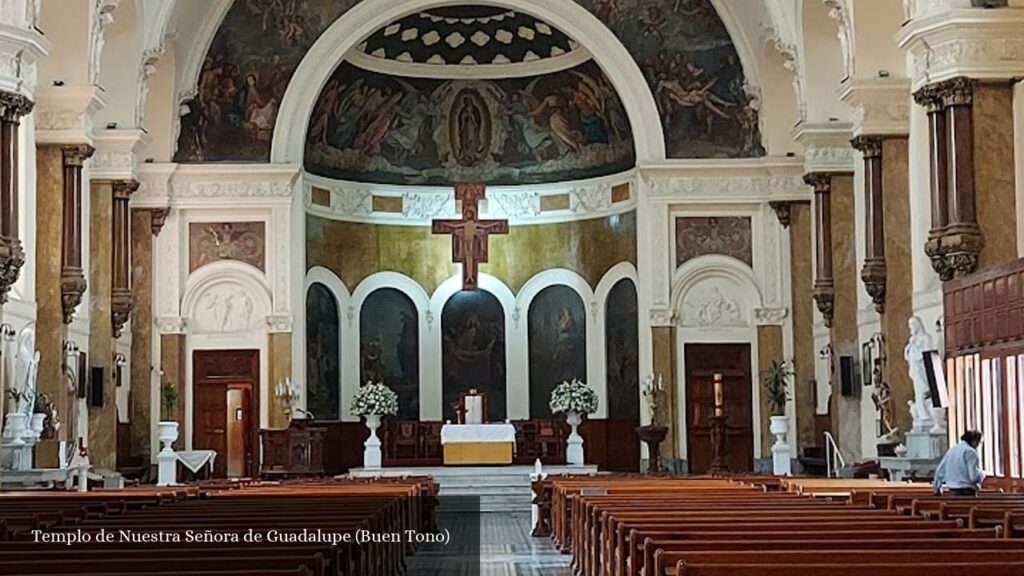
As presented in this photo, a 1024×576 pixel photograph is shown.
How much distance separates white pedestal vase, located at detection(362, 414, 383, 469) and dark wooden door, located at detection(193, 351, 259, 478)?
8.14 feet

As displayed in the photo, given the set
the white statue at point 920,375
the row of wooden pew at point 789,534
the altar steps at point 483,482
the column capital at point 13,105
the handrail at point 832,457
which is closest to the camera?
the row of wooden pew at point 789,534

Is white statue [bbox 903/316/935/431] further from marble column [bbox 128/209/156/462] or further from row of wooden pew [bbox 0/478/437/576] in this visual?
→ marble column [bbox 128/209/156/462]

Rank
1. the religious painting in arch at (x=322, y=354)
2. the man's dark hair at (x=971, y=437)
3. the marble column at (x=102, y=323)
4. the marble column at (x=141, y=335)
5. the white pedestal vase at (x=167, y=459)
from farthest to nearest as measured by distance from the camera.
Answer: the religious painting in arch at (x=322, y=354)
the marble column at (x=141, y=335)
the white pedestal vase at (x=167, y=459)
the marble column at (x=102, y=323)
the man's dark hair at (x=971, y=437)

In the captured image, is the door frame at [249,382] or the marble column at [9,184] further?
the door frame at [249,382]

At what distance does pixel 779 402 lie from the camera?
98.5ft

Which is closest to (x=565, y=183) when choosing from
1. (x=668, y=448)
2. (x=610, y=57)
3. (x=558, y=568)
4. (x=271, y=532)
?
(x=610, y=57)

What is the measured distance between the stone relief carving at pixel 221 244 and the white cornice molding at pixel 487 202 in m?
1.87

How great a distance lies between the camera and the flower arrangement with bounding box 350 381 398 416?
3083cm

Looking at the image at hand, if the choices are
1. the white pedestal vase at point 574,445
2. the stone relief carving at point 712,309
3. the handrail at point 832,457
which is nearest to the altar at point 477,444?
the white pedestal vase at point 574,445

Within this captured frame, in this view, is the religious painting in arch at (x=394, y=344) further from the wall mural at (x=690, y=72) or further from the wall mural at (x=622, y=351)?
the wall mural at (x=690, y=72)

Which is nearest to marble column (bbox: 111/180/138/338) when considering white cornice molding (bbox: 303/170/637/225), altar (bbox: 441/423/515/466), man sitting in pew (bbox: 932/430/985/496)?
white cornice molding (bbox: 303/170/637/225)

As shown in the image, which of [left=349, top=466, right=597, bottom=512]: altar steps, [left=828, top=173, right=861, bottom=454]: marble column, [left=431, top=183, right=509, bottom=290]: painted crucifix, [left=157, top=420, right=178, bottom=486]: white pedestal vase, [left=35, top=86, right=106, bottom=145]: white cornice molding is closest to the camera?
[left=35, top=86, right=106, bottom=145]: white cornice molding

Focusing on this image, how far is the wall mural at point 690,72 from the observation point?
31219 mm

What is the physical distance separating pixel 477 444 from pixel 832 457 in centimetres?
711
